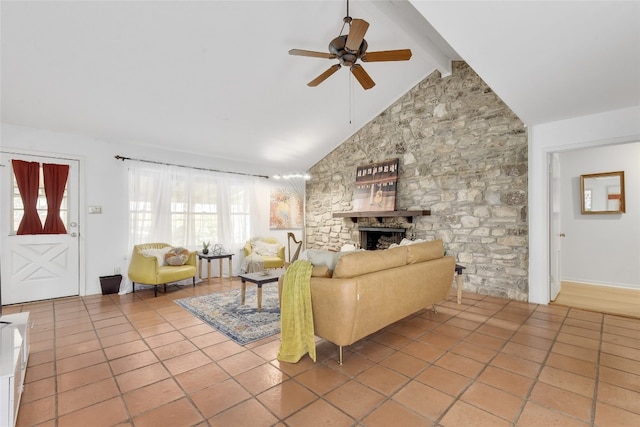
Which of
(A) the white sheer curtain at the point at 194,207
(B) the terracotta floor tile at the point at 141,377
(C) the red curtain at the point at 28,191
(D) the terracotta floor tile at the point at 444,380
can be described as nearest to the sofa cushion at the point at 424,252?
(D) the terracotta floor tile at the point at 444,380

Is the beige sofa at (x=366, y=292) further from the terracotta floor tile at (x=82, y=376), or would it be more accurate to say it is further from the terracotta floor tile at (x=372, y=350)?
the terracotta floor tile at (x=82, y=376)

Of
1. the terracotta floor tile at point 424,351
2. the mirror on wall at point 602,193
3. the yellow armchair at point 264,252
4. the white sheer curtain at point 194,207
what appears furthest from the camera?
the yellow armchair at point 264,252


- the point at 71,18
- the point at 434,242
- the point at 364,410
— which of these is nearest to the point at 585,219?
the point at 434,242

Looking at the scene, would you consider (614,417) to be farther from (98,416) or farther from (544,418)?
(98,416)

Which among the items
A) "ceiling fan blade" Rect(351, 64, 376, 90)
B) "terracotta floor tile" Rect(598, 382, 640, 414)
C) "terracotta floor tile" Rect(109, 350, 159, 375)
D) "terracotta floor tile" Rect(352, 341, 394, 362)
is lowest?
"terracotta floor tile" Rect(352, 341, 394, 362)

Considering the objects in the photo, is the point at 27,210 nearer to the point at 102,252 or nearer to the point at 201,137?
the point at 102,252

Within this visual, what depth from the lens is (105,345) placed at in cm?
282

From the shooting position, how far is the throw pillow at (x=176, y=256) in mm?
4902

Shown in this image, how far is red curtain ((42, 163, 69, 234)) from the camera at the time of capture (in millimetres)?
4312

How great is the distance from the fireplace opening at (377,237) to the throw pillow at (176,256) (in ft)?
11.0

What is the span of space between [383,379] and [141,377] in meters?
1.82

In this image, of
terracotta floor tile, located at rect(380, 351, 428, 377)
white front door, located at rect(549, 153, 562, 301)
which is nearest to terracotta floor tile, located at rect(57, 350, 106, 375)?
terracotta floor tile, located at rect(380, 351, 428, 377)

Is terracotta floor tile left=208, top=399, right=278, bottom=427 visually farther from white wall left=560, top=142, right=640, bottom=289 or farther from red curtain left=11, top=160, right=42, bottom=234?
white wall left=560, top=142, right=640, bottom=289

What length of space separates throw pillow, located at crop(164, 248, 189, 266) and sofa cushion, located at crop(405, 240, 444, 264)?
3.75 m
